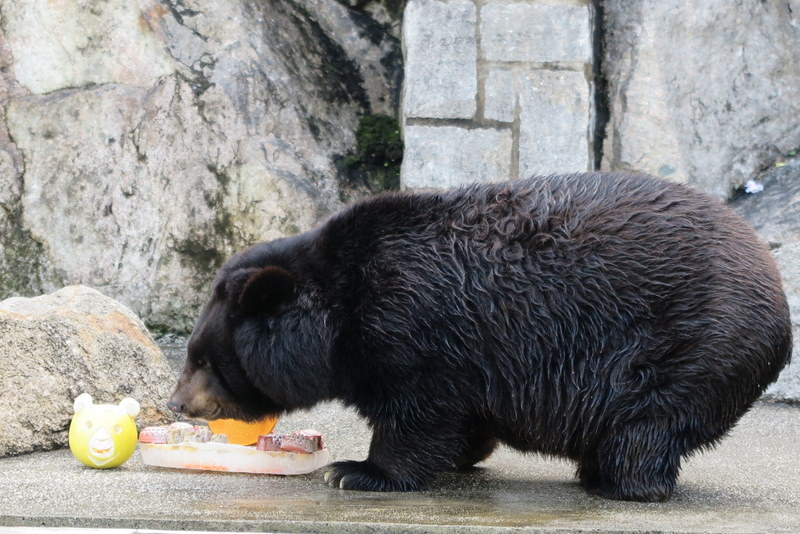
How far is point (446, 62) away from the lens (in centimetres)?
688

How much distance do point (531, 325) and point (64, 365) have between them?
2301mm

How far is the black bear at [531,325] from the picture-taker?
381 centimetres

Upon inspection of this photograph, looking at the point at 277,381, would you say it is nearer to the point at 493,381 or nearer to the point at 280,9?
the point at 493,381

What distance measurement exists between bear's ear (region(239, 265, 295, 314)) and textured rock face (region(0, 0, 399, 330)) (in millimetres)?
3283

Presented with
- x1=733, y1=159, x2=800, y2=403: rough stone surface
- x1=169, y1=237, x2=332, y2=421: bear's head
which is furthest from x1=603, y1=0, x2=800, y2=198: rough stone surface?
x1=169, y1=237, x2=332, y2=421: bear's head

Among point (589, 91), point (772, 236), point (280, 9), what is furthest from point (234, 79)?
point (772, 236)

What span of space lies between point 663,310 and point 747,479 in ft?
3.22

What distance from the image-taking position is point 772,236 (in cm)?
639

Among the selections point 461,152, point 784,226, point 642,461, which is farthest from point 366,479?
point 784,226

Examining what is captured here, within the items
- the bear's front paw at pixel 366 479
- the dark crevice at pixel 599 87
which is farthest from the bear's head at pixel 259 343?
the dark crevice at pixel 599 87

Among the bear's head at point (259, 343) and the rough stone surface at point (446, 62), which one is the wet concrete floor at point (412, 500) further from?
the rough stone surface at point (446, 62)

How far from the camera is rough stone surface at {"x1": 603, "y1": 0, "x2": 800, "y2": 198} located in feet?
23.7

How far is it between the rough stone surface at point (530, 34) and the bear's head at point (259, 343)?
311cm

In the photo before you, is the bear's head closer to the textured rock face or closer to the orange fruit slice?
the orange fruit slice
